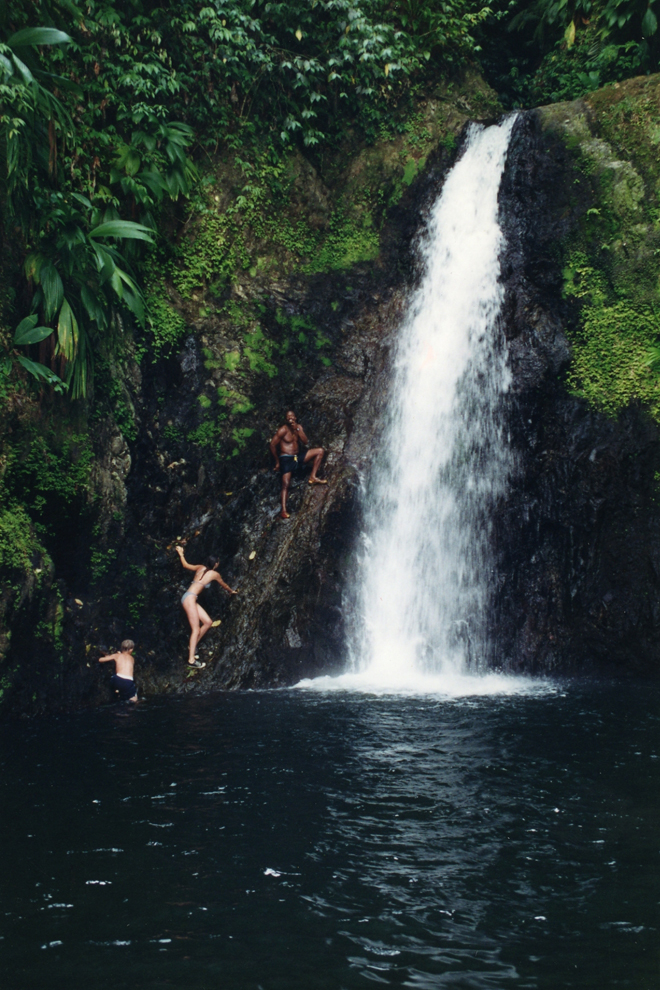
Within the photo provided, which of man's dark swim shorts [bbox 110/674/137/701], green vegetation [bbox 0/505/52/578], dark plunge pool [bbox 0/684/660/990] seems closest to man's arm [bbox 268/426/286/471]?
green vegetation [bbox 0/505/52/578]

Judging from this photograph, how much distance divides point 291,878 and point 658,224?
414 inches

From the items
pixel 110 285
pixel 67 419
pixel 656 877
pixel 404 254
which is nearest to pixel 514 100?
pixel 404 254

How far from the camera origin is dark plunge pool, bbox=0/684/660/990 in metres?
3.49

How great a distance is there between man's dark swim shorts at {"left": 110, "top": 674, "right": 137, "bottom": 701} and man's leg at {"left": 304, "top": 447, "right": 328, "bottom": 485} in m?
4.06

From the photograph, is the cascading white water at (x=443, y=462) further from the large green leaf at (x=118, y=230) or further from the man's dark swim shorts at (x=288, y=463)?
the large green leaf at (x=118, y=230)

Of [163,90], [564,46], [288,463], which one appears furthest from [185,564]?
[564,46]

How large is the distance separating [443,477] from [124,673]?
5496mm

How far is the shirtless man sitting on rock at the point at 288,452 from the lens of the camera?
11203mm

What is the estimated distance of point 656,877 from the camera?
4172 millimetres

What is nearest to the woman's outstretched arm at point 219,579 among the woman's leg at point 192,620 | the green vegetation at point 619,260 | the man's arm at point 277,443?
the woman's leg at point 192,620

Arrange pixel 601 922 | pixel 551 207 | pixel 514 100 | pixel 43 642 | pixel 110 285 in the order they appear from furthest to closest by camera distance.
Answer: pixel 514 100 → pixel 551 207 → pixel 110 285 → pixel 43 642 → pixel 601 922

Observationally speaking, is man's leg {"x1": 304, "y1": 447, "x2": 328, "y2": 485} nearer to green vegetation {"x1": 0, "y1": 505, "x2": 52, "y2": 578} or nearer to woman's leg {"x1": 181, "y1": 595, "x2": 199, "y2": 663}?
woman's leg {"x1": 181, "y1": 595, "x2": 199, "y2": 663}

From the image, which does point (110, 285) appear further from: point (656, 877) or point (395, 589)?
point (656, 877)

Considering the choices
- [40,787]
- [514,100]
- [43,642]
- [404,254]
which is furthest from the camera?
[514,100]
